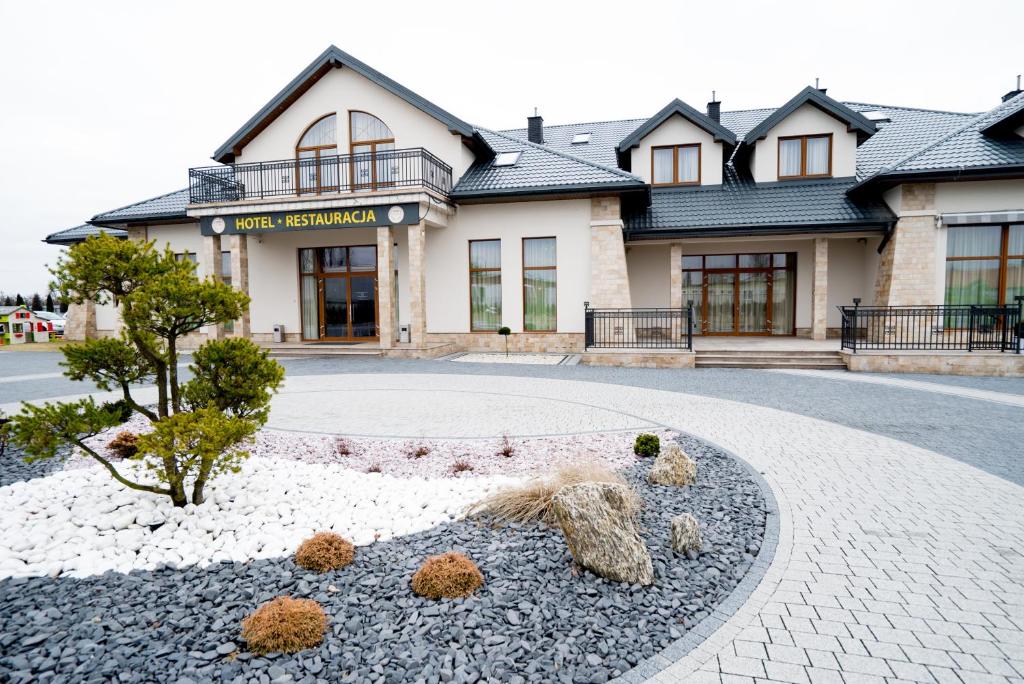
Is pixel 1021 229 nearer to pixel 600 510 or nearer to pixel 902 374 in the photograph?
pixel 902 374

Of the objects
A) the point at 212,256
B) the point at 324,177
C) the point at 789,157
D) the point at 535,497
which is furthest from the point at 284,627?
the point at 789,157

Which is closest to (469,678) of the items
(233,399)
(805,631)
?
(805,631)

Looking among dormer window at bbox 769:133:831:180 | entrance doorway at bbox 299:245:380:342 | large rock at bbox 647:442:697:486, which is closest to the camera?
large rock at bbox 647:442:697:486

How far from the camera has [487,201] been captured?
17.4 m

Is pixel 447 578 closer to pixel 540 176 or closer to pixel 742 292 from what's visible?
pixel 540 176

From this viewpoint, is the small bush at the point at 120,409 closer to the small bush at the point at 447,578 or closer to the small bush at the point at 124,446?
the small bush at the point at 124,446

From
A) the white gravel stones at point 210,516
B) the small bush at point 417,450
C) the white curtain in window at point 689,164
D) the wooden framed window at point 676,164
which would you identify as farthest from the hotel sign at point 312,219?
the white gravel stones at point 210,516

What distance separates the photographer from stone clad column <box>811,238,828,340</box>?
17.2m

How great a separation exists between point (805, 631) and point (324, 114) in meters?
19.1

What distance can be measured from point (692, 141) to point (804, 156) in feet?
11.6

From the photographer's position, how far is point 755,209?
17.6 m

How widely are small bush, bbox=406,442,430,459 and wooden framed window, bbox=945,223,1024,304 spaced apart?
1573 cm

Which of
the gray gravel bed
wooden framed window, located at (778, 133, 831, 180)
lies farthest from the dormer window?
the gray gravel bed

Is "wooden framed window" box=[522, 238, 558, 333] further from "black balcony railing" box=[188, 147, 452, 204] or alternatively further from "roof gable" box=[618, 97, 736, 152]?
"roof gable" box=[618, 97, 736, 152]
